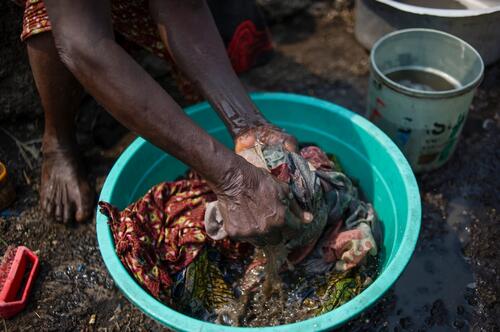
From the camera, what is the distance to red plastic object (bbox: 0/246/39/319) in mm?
1917

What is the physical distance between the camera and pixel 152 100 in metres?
1.47

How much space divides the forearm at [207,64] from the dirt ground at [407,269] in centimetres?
83

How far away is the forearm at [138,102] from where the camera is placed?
1.44m

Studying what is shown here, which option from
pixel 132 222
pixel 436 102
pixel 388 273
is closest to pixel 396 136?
pixel 436 102

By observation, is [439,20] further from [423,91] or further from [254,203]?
[254,203]

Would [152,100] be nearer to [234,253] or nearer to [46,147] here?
[234,253]

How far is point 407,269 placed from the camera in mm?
2098

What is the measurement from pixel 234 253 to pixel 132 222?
43cm

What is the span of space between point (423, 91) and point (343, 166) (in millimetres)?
488

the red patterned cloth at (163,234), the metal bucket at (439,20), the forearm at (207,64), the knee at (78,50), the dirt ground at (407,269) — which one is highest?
the knee at (78,50)

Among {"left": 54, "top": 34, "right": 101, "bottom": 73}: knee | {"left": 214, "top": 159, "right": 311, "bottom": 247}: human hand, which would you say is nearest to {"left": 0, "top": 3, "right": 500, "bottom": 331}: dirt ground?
{"left": 214, "top": 159, "right": 311, "bottom": 247}: human hand

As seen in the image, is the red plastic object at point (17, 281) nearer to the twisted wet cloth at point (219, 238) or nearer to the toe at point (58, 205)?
the toe at point (58, 205)

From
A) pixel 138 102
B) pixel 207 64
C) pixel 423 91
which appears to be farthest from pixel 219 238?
pixel 423 91

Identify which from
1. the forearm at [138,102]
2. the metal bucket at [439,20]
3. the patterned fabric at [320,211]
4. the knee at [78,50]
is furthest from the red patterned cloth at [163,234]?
the metal bucket at [439,20]
